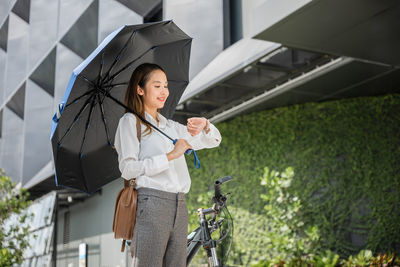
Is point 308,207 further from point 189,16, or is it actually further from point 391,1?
point 391,1

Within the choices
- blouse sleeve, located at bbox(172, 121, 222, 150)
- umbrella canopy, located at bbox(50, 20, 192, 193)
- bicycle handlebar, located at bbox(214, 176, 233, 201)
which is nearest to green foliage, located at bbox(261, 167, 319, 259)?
bicycle handlebar, located at bbox(214, 176, 233, 201)

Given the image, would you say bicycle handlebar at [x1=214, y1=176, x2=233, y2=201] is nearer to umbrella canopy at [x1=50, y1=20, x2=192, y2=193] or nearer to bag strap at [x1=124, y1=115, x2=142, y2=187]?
umbrella canopy at [x1=50, y1=20, x2=192, y2=193]

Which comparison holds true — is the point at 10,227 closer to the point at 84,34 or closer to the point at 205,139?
the point at 84,34

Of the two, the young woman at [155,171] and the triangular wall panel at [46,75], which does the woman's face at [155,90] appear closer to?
the young woman at [155,171]

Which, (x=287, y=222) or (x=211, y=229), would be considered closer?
(x=211, y=229)

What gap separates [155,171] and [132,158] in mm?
119

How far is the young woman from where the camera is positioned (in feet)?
6.16

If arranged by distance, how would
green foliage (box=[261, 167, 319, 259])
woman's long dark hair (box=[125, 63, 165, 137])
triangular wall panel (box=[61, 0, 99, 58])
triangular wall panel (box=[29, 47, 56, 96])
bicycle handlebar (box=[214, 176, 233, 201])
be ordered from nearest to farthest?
1. woman's long dark hair (box=[125, 63, 165, 137])
2. bicycle handlebar (box=[214, 176, 233, 201])
3. green foliage (box=[261, 167, 319, 259])
4. triangular wall panel (box=[61, 0, 99, 58])
5. triangular wall panel (box=[29, 47, 56, 96])

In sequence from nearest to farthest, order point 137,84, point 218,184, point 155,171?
1. point 155,171
2. point 137,84
3. point 218,184

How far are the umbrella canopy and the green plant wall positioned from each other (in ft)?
19.7

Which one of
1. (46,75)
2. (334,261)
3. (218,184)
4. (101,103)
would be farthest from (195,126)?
(46,75)

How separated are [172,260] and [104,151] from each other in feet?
3.01

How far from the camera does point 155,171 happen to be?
6.15 ft

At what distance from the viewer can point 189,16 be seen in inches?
283
